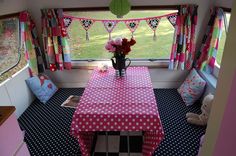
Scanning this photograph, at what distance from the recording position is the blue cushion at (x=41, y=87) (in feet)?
10.3

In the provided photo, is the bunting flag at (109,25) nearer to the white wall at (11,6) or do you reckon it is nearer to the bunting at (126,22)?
the bunting at (126,22)

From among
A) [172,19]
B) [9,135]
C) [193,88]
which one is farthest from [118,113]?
[172,19]

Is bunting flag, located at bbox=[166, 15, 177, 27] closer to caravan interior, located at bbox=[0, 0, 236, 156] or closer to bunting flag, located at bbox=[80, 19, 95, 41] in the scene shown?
caravan interior, located at bbox=[0, 0, 236, 156]

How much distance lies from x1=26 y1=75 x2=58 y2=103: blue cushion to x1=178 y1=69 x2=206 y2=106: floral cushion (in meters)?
2.28

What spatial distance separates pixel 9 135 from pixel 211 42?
2.84 meters

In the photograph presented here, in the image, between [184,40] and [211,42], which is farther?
[184,40]

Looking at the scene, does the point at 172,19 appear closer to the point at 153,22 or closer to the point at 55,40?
the point at 153,22

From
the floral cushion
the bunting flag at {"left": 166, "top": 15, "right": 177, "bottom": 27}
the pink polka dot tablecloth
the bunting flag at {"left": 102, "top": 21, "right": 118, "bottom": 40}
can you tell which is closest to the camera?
the pink polka dot tablecloth

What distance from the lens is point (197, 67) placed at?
3213mm

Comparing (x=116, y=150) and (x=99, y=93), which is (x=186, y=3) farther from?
(x=116, y=150)

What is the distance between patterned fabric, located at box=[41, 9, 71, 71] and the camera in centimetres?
307

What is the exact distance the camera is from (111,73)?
109 inches

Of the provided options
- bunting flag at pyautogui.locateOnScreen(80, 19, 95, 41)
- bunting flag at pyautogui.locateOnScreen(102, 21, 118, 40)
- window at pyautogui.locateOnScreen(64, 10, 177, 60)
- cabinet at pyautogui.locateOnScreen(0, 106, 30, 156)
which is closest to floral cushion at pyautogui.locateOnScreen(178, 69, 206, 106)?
window at pyautogui.locateOnScreen(64, 10, 177, 60)

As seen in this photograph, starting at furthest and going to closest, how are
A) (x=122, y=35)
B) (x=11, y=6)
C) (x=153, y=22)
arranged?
(x=122, y=35)
(x=153, y=22)
(x=11, y=6)
